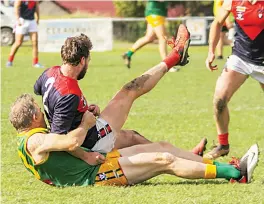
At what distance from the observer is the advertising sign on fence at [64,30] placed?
81.7 feet

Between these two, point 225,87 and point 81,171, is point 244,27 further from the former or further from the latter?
point 81,171

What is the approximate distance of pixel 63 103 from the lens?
5.86 metres

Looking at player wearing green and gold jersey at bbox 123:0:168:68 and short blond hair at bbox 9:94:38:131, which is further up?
short blond hair at bbox 9:94:38:131

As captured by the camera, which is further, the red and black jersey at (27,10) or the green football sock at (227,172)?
the red and black jersey at (27,10)

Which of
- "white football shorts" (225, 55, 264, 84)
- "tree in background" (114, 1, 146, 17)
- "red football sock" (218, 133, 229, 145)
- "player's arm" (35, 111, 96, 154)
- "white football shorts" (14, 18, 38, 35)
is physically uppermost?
"white football shorts" (225, 55, 264, 84)

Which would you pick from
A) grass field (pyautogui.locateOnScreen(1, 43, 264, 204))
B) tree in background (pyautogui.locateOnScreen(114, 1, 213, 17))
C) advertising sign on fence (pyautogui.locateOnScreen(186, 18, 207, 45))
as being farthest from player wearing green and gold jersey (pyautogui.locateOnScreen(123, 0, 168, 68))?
tree in background (pyautogui.locateOnScreen(114, 1, 213, 17))

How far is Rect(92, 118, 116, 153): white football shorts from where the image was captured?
20.3 ft

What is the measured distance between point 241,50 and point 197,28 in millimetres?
20149

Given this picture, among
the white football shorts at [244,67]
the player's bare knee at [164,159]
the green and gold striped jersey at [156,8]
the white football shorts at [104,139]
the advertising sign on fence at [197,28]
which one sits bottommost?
the advertising sign on fence at [197,28]

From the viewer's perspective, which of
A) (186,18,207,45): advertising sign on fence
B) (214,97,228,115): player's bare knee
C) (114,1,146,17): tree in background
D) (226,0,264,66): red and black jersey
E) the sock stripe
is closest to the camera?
the sock stripe

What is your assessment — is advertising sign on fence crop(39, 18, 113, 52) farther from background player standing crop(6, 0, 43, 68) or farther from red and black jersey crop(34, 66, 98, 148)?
red and black jersey crop(34, 66, 98, 148)

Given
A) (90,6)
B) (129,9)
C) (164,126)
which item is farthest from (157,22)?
(90,6)

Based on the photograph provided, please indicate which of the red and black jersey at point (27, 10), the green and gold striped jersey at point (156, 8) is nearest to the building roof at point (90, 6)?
the red and black jersey at point (27, 10)

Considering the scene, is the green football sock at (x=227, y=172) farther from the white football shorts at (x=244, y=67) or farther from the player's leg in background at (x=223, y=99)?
the white football shorts at (x=244, y=67)
